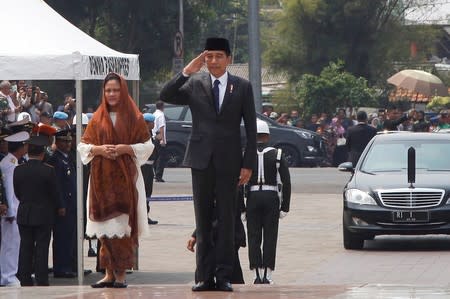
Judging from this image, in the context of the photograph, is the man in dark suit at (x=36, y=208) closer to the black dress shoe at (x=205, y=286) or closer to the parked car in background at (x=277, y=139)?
the black dress shoe at (x=205, y=286)

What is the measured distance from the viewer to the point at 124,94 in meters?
11.8

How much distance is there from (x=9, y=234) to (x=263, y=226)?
8.79 ft

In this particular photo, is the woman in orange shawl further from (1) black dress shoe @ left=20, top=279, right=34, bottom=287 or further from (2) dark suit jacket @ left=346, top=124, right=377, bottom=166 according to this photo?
(2) dark suit jacket @ left=346, top=124, right=377, bottom=166

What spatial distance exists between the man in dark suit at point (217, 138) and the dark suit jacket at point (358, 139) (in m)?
14.1

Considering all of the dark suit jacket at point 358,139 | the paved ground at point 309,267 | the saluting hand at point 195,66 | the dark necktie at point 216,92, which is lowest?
the paved ground at point 309,267

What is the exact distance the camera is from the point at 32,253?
47.3 ft

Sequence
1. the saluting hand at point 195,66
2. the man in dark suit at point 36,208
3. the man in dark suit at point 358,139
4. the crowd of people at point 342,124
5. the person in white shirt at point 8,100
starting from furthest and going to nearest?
the crowd of people at point 342,124 → the man in dark suit at point 358,139 → the person in white shirt at point 8,100 → the man in dark suit at point 36,208 → the saluting hand at point 195,66

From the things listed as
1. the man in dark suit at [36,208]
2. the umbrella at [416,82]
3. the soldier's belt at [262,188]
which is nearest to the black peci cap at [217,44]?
the man in dark suit at [36,208]

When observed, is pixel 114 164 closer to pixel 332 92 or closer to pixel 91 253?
pixel 91 253

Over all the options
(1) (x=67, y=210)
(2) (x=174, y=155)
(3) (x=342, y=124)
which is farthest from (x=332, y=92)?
(1) (x=67, y=210)

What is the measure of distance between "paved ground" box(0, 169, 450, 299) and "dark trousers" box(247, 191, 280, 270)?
452 millimetres

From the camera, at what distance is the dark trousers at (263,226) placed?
14.8m

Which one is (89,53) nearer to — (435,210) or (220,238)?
(220,238)

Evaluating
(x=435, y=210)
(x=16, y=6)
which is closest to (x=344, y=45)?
(x=435, y=210)
